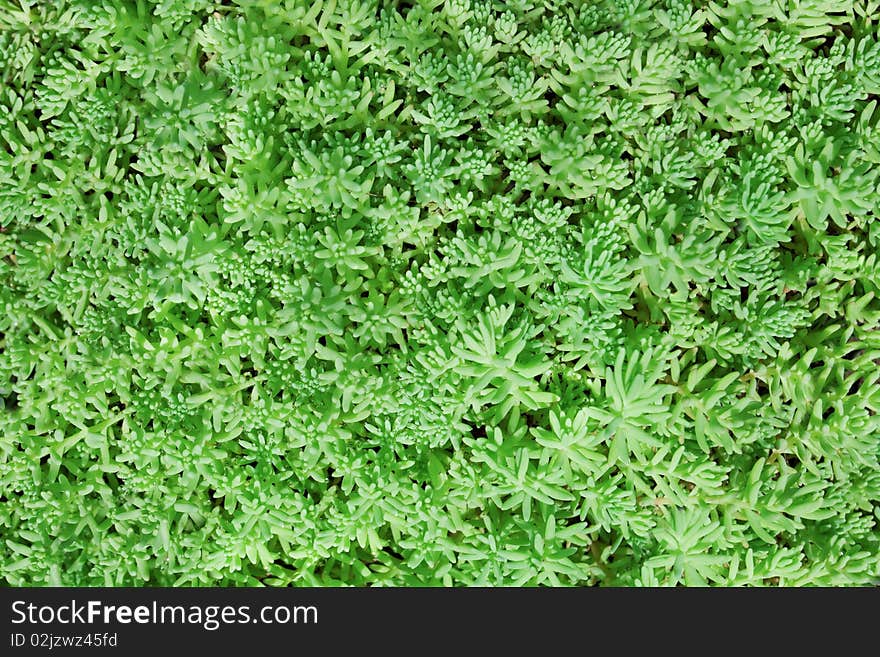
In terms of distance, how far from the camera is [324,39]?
2.06 m

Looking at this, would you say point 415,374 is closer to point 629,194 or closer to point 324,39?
point 629,194

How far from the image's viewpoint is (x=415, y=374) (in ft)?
6.66

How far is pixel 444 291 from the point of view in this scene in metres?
2.06

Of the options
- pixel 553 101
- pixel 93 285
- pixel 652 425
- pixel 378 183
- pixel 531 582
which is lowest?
pixel 531 582

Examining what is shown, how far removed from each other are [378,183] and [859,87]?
1662 mm

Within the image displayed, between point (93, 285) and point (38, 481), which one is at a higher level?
point (93, 285)

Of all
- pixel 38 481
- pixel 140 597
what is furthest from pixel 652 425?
pixel 38 481

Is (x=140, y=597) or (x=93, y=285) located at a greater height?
(x=93, y=285)

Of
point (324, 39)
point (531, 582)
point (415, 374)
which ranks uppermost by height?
point (324, 39)

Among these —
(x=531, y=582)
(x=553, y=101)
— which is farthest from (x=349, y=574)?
(x=553, y=101)

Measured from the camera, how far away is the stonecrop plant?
2.01 meters

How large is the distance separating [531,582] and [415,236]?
1239 mm

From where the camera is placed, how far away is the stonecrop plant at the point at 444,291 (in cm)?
201

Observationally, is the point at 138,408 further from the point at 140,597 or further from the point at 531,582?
the point at 531,582
